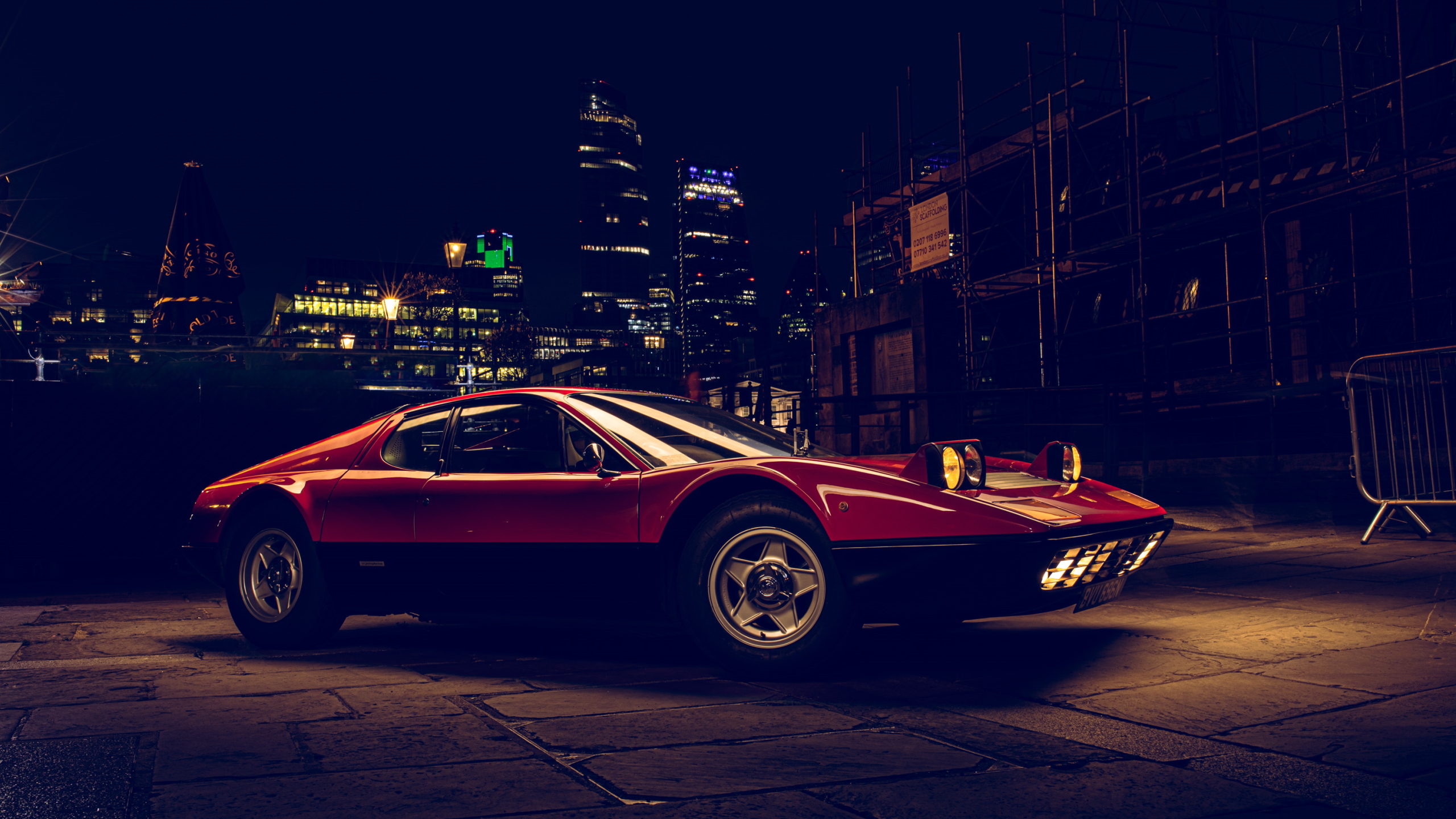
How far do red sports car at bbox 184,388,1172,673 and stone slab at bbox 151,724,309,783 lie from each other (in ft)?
4.43

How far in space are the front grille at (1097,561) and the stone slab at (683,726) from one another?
3.34 feet

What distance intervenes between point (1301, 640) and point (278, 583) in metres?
4.74

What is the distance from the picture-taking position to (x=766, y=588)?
159 inches

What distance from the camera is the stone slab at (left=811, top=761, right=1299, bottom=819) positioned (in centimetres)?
242

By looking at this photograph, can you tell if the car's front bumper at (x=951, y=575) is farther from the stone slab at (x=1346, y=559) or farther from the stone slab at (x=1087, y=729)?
the stone slab at (x=1346, y=559)

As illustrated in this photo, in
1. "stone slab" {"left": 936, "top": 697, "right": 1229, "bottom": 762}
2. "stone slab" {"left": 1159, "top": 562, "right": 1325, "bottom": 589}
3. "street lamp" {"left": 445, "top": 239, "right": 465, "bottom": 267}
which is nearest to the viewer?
"stone slab" {"left": 936, "top": 697, "right": 1229, "bottom": 762}

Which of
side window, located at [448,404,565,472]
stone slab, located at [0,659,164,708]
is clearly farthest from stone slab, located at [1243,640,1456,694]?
stone slab, located at [0,659,164,708]

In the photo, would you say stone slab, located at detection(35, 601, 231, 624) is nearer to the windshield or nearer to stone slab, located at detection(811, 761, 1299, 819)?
the windshield

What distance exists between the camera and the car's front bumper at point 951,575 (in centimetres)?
376

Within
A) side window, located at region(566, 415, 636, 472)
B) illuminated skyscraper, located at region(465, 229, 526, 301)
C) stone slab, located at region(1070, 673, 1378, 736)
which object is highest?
illuminated skyscraper, located at region(465, 229, 526, 301)

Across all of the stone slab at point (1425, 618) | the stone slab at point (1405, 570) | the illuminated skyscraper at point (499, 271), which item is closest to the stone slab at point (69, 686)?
the stone slab at point (1425, 618)

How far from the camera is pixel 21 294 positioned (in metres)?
29.3

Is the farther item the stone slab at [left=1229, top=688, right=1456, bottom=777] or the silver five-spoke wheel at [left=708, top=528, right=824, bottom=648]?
the silver five-spoke wheel at [left=708, top=528, right=824, bottom=648]

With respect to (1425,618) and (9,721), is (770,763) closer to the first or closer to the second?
(9,721)
